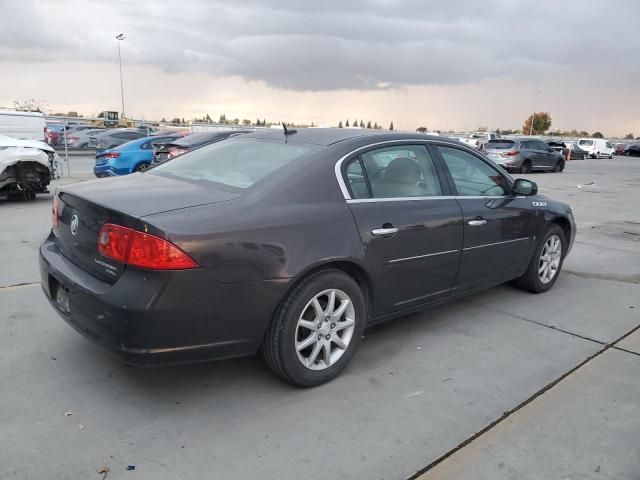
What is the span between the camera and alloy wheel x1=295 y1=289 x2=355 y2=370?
313 centimetres

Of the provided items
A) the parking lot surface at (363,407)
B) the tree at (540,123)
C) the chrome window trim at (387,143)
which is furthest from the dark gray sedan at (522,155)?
the tree at (540,123)

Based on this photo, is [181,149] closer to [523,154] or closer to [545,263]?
[545,263]

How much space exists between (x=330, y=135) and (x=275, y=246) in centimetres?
120

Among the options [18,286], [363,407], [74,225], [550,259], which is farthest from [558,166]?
[74,225]

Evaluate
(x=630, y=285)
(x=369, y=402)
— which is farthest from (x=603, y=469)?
(x=630, y=285)

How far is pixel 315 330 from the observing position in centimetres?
316

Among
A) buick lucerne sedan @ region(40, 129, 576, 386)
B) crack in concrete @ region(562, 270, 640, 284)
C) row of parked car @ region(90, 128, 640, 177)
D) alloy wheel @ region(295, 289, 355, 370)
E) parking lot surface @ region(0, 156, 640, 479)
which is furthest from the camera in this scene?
row of parked car @ region(90, 128, 640, 177)

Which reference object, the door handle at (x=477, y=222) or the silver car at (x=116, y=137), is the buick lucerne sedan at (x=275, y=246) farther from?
the silver car at (x=116, y=137)

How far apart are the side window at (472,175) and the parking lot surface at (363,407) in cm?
107

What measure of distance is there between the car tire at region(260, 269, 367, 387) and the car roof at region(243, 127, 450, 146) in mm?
986

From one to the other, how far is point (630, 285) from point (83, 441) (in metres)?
5.36

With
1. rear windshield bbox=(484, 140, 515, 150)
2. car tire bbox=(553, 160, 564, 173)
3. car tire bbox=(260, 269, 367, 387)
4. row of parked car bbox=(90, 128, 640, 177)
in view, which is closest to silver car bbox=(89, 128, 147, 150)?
row of parked car bbox=(90, 128, 640, 177)

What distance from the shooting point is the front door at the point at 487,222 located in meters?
4.11

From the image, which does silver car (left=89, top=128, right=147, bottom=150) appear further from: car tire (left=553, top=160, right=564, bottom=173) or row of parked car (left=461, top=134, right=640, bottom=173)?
car tire (left=553, top=160, right=564, bottom=173)
